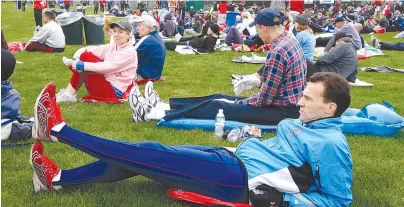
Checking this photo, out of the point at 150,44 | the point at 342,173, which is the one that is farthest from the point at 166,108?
the point at 342,173

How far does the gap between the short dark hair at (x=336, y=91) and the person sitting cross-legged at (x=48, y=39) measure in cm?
1140

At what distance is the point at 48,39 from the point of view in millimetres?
13734

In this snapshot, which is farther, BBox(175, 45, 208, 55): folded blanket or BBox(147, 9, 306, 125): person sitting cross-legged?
BBox(175, 45, 208, 55): folded blanket

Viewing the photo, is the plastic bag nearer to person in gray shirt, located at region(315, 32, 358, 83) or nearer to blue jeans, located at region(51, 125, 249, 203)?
person in gray shirt, located at region(315, 32, 358, 83)

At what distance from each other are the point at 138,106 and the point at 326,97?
11.7 ft

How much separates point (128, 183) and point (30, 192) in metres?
0.82

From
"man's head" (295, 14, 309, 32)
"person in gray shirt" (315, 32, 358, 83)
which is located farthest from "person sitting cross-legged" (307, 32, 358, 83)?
"man's head" (295, 14, 309, 32)

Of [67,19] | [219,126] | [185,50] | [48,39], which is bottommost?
[185,50]

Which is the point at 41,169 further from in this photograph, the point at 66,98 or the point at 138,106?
the point at 66,98

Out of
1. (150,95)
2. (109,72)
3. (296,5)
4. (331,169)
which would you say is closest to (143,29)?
(109,72)

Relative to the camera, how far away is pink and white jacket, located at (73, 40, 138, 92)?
760 centimetres

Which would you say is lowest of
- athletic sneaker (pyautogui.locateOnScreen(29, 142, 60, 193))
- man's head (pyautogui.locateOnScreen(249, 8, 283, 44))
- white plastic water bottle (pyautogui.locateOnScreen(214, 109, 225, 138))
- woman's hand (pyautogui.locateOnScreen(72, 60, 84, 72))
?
white plastic water bottle (pyautogui.locateOnScreen(214, 109, 225, 138))

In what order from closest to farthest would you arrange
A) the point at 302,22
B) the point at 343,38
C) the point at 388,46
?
the point at 343,38, the point at 302,22, the point at 388,46

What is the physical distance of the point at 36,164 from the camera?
386cm
